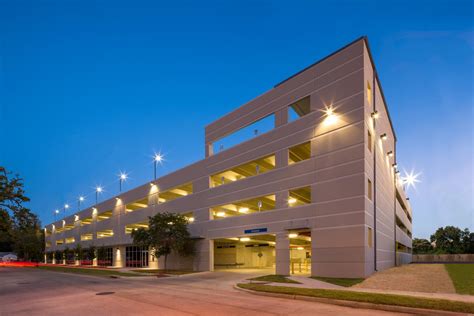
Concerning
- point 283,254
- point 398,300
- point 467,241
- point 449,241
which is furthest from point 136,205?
point 467,241

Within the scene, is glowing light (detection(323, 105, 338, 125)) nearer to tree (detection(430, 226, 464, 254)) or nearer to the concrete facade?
the concrete facade

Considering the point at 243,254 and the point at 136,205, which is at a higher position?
the point at 136,205

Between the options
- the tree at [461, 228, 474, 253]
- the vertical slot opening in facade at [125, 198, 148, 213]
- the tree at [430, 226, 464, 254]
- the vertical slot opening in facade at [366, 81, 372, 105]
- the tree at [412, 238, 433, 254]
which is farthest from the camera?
the tree at [412, 238, 433, 254]

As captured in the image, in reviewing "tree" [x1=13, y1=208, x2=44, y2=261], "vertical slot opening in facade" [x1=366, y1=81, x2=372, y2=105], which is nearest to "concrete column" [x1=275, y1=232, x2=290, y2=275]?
"vertical slot opening in facade" [x1=366, y1=81, x2=372, y2=105]

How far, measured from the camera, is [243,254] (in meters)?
45.5

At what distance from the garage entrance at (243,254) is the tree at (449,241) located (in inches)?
2241

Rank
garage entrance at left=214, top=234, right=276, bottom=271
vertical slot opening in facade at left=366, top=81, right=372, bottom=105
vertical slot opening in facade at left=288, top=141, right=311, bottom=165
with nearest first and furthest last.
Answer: vertical slot opening in facade at left=366, top=81, right=372, bottom=105, vertical slot opening in facade at left=288, top=141, right=311, bottom=165, garage entrance at left=214, top=234, right=276, bottom=271

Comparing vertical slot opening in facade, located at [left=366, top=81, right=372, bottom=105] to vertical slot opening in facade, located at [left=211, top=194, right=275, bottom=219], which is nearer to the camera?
vertical slot opening in facade, located at [left=366, top=81, right=372, bottom=105]

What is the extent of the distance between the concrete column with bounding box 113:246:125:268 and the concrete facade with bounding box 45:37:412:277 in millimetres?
22119

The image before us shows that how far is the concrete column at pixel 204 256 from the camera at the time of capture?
119 feet

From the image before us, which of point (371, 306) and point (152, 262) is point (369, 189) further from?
point (152, 262)

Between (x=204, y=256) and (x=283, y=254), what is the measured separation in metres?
12.1

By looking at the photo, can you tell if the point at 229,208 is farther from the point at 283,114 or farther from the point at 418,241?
the point at 418,241

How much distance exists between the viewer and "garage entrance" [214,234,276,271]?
42.2 meters
